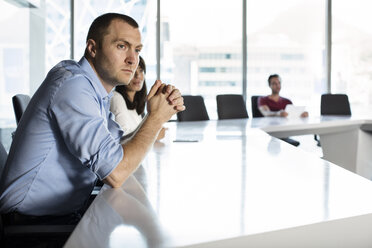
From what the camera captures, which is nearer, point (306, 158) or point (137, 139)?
point (137, 139)

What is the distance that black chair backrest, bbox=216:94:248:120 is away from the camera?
17.6 feet

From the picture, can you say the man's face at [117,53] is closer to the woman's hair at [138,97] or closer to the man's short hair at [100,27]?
the man's short hair at [100,27]

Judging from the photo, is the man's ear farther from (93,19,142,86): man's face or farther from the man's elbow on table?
the man's elbow on table

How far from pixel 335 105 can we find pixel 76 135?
5.38 metres

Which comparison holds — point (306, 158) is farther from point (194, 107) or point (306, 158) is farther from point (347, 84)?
point (347, 84)

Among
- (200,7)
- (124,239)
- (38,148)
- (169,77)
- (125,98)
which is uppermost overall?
(200,7)

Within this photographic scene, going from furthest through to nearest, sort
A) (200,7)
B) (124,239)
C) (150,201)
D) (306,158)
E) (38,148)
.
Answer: (200,7) < (306,158) < (38,148) < (150,201) < (124,239)

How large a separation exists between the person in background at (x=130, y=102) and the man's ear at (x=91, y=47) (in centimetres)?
124

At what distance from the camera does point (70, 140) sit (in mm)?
1251

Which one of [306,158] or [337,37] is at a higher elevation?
[337,37]

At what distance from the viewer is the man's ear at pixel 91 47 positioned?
1499mm

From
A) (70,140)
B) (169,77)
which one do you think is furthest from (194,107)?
(70,140)

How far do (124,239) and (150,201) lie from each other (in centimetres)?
32

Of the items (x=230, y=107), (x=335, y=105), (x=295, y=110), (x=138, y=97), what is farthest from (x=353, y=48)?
(x=138, y=97)
